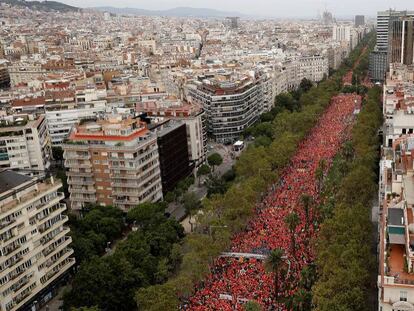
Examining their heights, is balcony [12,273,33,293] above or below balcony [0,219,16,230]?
below

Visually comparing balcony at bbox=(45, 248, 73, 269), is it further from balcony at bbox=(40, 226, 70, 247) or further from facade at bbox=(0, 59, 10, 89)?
facade at bbox=(0, 59, 10, 89)

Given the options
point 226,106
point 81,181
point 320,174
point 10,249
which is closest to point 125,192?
point 81,181

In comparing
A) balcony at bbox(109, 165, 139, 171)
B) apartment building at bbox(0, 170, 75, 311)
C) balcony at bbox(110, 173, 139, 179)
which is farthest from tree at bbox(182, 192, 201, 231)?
apartment building at bbox(0, 170, 75, 311)

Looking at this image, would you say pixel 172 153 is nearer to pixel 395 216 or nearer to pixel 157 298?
pixel 157 298

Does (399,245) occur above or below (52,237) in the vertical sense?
above

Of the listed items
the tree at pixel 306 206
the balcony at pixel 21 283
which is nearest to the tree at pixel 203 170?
the tree at pixel 306 206

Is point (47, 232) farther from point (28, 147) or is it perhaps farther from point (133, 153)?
point (28, 147)
